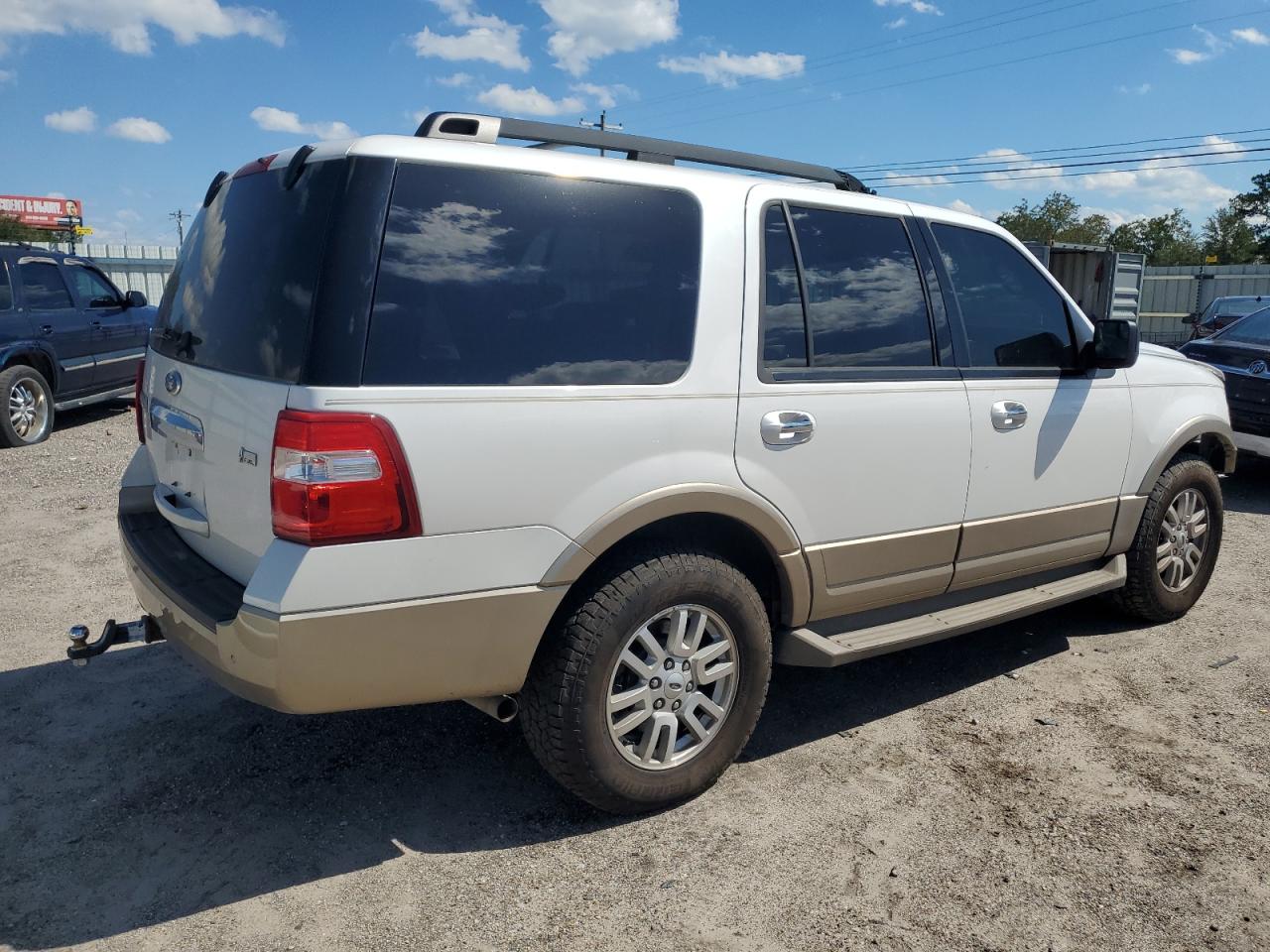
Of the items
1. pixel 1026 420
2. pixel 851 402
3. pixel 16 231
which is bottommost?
pixel 1026 420

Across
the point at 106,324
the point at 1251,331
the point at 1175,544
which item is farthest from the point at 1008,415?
the point at 106,324

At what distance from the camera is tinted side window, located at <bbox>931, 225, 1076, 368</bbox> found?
395 cm

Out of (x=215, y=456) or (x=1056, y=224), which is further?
(x=1056, y=224)

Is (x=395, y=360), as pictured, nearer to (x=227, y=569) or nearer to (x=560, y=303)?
(x=560, y=303)

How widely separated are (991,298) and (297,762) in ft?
10.6

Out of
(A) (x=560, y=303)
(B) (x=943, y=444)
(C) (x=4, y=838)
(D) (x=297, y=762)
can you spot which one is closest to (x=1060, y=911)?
(B) (x=943, y=444)

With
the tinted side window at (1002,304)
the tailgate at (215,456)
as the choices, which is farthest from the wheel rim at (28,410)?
the tinted side window at (1002,304)

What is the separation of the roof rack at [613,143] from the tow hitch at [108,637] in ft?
5.97

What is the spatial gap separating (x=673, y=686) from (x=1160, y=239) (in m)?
81.4

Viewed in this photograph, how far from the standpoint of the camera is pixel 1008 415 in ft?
12.9

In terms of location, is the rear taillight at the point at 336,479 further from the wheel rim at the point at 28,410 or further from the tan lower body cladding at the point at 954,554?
the wheel rim at the point at 28,410

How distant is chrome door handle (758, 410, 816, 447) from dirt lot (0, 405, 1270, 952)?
1.21 metres

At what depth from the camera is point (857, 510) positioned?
3.51 metres

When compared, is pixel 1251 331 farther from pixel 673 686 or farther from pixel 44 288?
pixel 44 288
